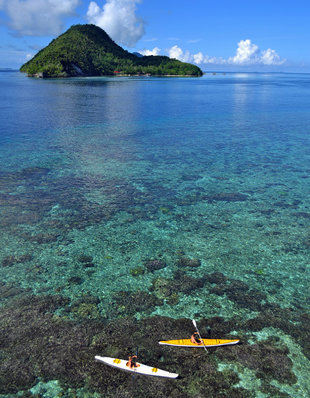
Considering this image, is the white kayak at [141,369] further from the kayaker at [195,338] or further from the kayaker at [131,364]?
the kayaker at [195,338]

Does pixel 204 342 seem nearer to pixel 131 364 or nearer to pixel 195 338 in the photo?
pixel 195 338

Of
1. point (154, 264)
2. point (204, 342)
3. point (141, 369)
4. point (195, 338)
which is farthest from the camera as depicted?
point (154, 264)

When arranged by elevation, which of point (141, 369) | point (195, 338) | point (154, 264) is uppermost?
point (141, 369)

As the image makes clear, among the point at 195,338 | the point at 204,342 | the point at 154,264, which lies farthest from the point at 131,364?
the point at 154,264

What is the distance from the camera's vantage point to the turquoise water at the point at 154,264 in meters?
10.2

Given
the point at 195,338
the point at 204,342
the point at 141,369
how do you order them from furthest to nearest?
the point at 195,338 → the point at 204,342 → the point at 141,369

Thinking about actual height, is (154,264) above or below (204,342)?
below

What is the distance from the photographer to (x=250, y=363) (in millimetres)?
10359

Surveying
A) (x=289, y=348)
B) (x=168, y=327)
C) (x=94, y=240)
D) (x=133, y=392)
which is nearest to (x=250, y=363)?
(x=289, y=348)

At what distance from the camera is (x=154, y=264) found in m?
15.9

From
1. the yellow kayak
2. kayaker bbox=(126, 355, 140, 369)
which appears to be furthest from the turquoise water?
kayaker bbox=(126, 355, 140, 369)

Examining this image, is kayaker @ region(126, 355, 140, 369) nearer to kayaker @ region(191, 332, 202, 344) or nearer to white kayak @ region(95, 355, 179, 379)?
white kayak @ region(95, 355, 179, 379)

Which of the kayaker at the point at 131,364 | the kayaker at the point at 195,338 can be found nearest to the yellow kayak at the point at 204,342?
the kayaker at the point at 195,338

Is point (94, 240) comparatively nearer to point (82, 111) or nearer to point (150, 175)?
point (150, 175)
